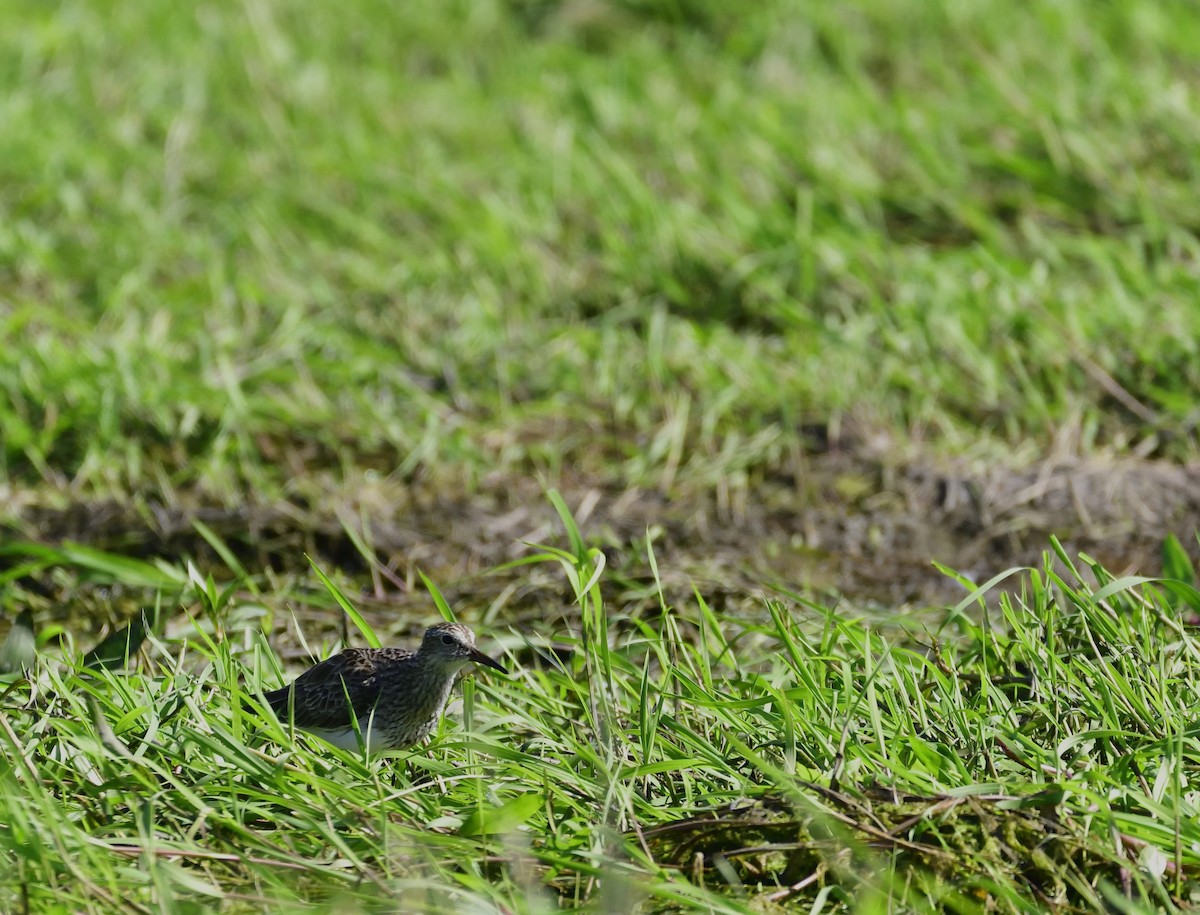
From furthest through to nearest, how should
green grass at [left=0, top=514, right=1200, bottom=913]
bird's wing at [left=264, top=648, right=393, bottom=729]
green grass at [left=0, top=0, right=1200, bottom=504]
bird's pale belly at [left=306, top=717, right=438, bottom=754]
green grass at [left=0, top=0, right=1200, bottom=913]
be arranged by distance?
green grass at [left=0, top=0, right=1200, bottom=504] < bird's wing at [left=264, top=648, right=393, bottom=729] < bird's pale belly at [left=306, top=717, right=438, bottom=754] < green grass at [left=0, top=0, right=1200, bottom=913] < green grass at [left=0, top=514, right=1200, bottom=913]

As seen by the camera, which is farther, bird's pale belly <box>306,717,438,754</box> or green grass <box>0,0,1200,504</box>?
green grass <box>0,0,1200,504</box>

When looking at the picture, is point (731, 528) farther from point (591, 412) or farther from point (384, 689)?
point (384, 689)

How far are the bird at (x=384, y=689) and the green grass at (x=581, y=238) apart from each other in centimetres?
152

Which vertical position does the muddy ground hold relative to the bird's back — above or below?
below

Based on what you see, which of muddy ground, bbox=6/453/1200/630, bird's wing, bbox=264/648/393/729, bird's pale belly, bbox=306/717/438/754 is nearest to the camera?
bird's pale belly, bbox=306/717/438/754

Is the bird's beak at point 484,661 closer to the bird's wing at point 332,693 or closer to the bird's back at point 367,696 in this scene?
the bird's back at point 367,696

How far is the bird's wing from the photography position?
3.51 meters

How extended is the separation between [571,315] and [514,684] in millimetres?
2729

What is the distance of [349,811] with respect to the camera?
289cm

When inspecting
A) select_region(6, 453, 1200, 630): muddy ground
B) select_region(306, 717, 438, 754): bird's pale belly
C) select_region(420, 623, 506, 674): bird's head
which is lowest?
select_region(6, 453, 1200, 630): muddy ground

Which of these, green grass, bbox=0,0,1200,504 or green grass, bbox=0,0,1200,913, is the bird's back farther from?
green grass, bbox=0,0,1200,504

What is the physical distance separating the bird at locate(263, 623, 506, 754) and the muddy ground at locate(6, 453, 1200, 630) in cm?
84

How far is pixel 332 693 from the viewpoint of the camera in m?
3.53

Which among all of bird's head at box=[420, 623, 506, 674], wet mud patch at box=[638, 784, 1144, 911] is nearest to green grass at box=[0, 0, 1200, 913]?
wet mud patch at box=[638, 784, 1144, 911]
